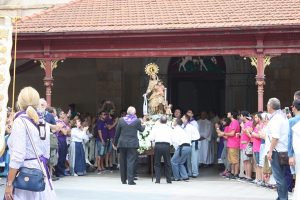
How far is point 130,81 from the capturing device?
21266mm

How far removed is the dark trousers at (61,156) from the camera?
1492cm

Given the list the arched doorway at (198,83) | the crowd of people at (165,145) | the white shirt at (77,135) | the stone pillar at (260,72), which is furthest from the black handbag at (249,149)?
the arched doorway at (198,83)

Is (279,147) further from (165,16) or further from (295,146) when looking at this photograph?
(165,16)

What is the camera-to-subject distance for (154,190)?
42.0ft

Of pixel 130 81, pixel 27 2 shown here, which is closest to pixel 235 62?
pixel 130 81

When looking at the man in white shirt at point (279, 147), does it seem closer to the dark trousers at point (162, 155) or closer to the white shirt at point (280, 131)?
the white shirt at point (280, 131)

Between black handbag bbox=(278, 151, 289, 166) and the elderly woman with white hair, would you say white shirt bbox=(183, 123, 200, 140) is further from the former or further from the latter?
black handbag bbox=(278, 151, 289, 166)

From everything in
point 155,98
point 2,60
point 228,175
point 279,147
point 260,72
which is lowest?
point 228,175

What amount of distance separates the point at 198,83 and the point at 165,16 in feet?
16.6

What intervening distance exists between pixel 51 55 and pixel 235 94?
6.88 m

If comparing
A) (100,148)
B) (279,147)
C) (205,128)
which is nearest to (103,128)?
(100,148)

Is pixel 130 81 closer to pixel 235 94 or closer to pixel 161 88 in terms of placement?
pixel 235 94

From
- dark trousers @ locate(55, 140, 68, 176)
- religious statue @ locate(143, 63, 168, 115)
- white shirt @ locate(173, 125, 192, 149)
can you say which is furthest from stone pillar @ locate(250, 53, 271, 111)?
dark trousers @ locate(55, 140, 68, 176)

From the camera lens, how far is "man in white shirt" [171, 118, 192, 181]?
47.6 ft
